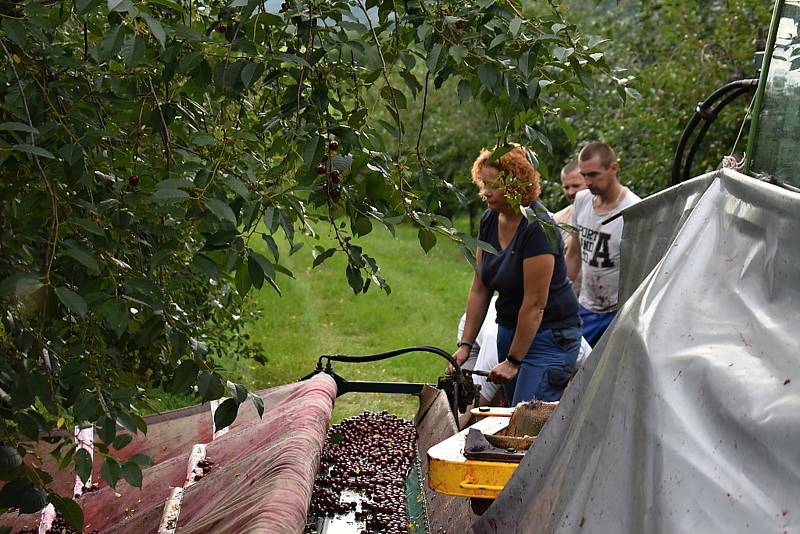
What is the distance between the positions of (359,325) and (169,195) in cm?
1251

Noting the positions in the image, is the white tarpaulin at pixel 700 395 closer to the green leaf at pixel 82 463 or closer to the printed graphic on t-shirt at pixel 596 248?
the green leaf at pixel 82 463

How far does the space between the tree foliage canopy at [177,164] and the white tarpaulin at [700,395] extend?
1.97ft

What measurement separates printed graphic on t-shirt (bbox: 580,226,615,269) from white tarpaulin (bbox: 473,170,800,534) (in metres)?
4.02

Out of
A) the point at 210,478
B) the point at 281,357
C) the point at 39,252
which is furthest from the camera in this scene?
the point at 281,357

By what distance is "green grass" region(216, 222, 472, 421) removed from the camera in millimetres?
11031

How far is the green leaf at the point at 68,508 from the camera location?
2.56m

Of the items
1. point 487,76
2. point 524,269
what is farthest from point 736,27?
point 487,76

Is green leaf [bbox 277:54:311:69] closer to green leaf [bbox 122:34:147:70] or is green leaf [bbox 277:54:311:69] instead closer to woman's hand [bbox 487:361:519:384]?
green leaf [bbox 122:34:147:70]

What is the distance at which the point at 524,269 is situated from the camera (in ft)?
18.8

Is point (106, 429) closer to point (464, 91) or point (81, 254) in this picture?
point (81, 254)

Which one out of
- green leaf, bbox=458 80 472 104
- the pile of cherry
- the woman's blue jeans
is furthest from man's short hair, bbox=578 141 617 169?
green leaf, bbox=458 80 472 104

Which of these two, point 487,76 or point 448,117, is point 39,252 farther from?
point 448,117

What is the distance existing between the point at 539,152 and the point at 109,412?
1674 millimetres

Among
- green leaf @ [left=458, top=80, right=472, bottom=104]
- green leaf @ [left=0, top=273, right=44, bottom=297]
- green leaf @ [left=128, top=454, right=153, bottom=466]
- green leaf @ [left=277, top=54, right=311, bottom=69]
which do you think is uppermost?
green leaf @ [left=458, top=80, right=472, bottom=104]
